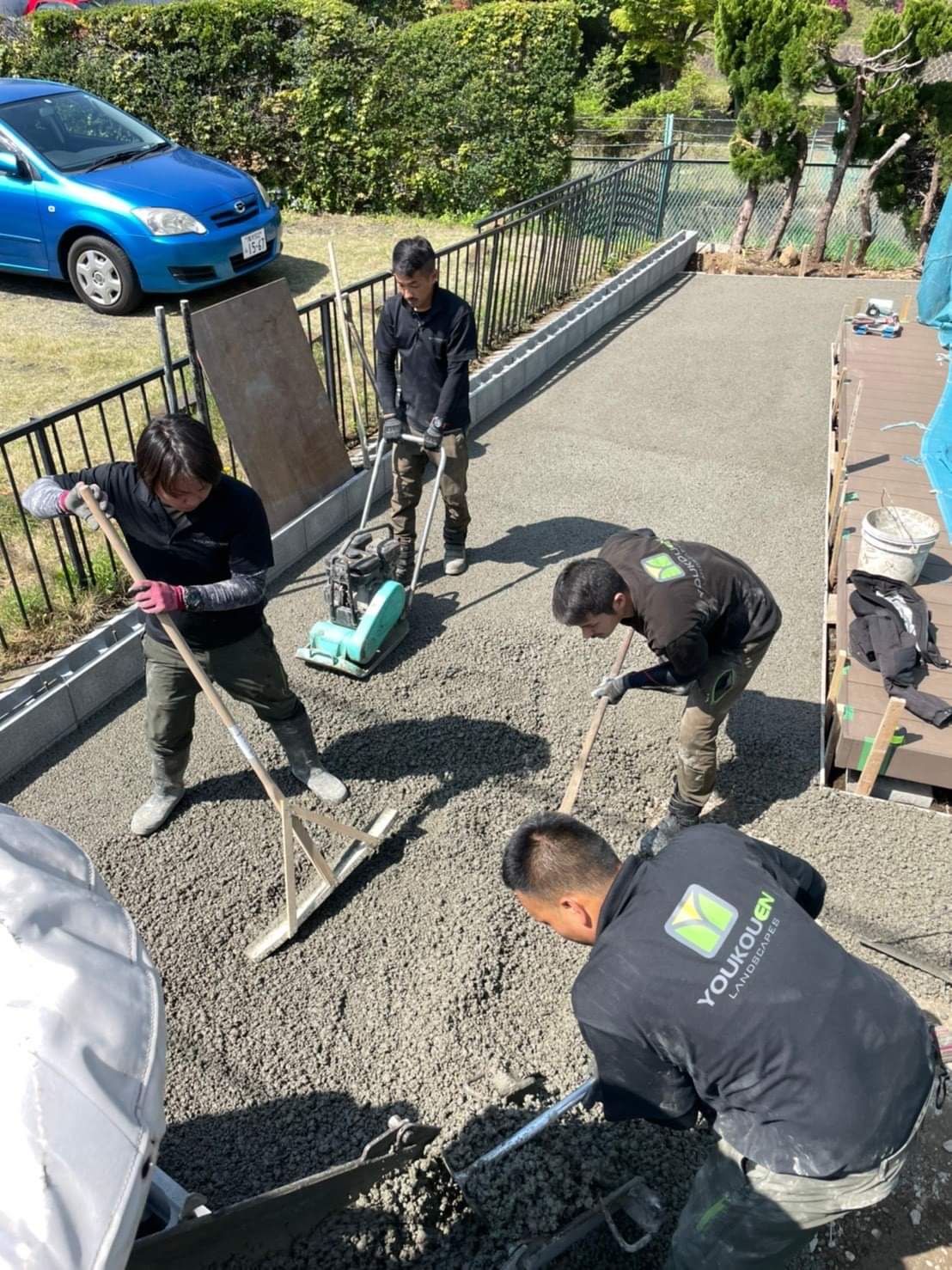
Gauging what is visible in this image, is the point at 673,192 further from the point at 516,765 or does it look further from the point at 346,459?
the point at 516,765

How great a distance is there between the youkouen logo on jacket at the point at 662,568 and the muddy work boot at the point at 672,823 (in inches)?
46.7

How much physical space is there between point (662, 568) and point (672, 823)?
1.29 m

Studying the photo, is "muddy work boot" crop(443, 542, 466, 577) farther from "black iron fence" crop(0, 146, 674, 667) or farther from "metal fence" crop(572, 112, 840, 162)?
"metal fence" crop(572, 112, 840, 162)

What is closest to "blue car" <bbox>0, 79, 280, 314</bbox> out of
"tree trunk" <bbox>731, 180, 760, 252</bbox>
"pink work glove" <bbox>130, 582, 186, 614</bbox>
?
"pink work glove" <bbox>130, 582, 186, 614</bbox>

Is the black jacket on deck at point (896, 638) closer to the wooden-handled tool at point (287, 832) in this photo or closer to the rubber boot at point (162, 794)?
the wooden-handled tool at point (287, 832)

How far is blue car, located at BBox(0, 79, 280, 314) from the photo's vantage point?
803 cm

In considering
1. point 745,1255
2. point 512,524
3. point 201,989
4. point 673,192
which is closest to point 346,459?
point 512,524

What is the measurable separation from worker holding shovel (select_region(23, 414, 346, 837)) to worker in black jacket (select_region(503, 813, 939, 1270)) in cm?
165

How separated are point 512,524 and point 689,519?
4.40 feet

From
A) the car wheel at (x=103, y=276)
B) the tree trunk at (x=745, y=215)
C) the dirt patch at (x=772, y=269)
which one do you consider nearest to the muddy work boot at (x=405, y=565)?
the car wheel at (x=103, y=276)

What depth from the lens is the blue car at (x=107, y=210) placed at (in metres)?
8.03

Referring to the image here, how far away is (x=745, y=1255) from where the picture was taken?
7.57ft

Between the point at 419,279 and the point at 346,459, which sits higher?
the point at 419,279

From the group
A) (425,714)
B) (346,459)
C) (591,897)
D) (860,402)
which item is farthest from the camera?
(860,402)
